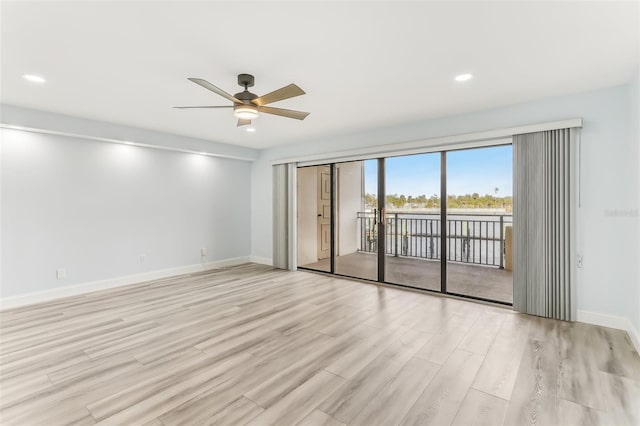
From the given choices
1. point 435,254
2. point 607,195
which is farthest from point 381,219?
point 607,195

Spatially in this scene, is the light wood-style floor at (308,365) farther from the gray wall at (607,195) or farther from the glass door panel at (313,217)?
the glass door panel at (313,217)

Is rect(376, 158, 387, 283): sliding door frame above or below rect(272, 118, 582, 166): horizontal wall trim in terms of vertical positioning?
below

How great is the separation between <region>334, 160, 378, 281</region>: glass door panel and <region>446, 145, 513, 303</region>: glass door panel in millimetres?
1627

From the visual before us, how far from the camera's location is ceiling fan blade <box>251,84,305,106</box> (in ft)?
7.88

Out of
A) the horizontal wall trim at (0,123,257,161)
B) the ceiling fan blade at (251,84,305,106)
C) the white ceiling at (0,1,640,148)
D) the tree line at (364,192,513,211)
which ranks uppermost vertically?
the white ceiling at (0,1,640,148)

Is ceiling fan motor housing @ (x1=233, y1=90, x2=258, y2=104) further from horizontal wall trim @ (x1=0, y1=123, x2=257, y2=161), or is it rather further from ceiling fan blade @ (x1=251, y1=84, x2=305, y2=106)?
horizontal wall trim @ (x1=0, y1=123, x2=257, y2=161)

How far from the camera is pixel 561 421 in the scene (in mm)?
1716

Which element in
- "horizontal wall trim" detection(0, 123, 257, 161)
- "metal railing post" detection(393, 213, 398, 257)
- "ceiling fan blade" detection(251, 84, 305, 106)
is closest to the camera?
"ceiling fan blade" detection(251, 84, 305, 106)

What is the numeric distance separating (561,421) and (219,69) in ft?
11.5

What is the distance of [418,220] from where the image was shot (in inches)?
262

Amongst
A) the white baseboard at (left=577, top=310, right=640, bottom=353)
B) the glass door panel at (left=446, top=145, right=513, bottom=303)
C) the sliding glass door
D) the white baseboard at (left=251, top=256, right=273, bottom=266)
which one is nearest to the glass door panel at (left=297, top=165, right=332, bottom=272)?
the sliding glass door

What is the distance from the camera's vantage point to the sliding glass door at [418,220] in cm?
461

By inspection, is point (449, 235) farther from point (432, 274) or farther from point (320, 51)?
point (320, 51)

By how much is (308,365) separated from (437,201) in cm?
Result: 380
